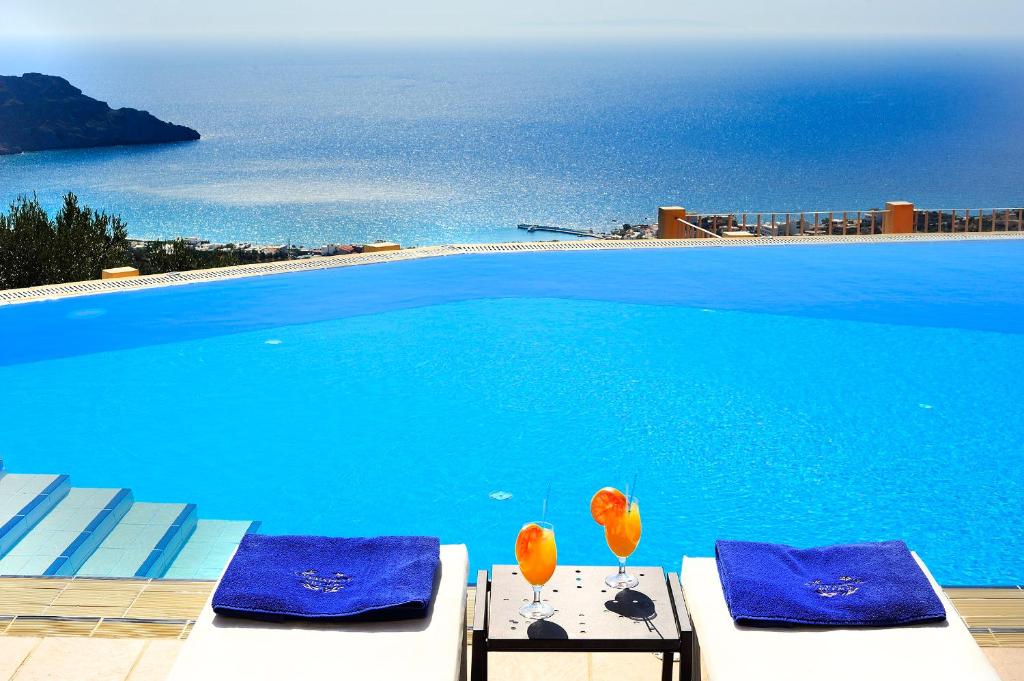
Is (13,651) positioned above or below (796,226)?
Answer: below

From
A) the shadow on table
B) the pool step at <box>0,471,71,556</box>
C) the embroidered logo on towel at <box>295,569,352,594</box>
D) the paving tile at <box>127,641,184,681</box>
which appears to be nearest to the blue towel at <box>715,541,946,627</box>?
the shadow on table

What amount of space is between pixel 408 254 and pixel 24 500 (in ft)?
18.2

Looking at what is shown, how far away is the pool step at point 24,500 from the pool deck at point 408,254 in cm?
339

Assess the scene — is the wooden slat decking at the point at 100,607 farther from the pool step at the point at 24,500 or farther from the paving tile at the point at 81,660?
the pool step at the point at 24,500

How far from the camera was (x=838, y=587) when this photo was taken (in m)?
2.62

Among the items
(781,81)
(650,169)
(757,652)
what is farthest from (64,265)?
(781,81)

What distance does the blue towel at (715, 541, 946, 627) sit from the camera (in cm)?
248

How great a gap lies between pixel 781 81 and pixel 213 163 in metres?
55.4

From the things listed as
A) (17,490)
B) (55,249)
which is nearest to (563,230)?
(55,249)

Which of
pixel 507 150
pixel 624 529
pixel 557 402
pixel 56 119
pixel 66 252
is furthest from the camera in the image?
pixel 507 150

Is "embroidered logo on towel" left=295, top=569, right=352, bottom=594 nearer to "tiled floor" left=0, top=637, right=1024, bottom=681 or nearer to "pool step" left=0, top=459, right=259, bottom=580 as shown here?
"tiled floor" left=0, top=637, right=1024, bottom=681

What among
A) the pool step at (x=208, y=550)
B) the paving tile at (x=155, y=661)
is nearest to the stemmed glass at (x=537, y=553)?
the paving tile at (x=155, y=661)

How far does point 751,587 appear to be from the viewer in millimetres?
2570

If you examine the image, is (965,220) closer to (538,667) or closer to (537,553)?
(538,667)
